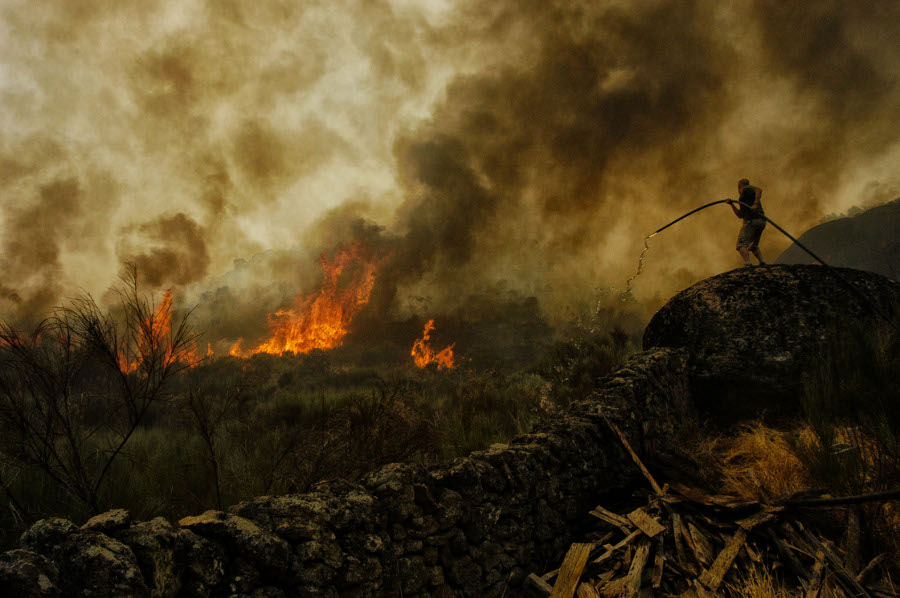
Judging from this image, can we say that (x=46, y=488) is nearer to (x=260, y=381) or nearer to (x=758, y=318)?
(x=758, y=318)

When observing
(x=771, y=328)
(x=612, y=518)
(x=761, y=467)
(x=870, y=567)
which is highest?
(x=771, y=328)

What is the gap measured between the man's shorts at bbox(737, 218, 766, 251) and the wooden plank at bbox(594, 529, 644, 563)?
22.4 ft

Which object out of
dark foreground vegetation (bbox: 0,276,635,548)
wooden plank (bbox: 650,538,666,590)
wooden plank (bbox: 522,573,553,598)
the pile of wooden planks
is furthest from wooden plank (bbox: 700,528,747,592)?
dark foreground vegetation (bbox: 0,276,635,548)

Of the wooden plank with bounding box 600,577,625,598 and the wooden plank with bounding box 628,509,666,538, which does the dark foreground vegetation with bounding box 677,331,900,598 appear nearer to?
the wooden plank with bounding box 628,509,666,538

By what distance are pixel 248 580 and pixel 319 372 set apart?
19870 mm

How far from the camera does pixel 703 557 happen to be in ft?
10.3

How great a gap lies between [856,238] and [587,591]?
96712mm

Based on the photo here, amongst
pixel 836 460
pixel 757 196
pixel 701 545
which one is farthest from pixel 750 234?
pixel 701 545

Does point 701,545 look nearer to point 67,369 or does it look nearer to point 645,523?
point 645,523

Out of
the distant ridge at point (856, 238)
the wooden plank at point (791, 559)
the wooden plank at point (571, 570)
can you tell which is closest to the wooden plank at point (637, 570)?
the wooden plank at point (571, 570)

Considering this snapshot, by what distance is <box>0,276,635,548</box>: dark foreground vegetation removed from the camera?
3969 millimetres

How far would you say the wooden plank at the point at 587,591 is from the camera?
9.63ft

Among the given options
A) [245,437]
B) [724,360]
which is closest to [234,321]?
[245,437]

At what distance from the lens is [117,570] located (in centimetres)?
140
